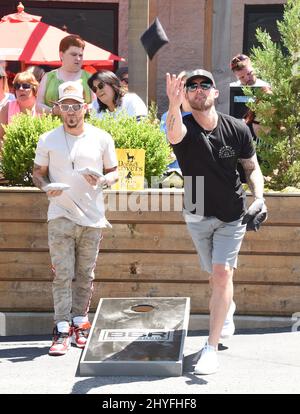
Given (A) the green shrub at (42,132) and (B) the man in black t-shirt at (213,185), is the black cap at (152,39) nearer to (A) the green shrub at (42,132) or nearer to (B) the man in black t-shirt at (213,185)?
(A) the green shrub at (42,132)

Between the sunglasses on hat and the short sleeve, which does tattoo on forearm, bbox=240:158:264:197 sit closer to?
the short sleeve

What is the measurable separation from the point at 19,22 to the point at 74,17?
3421 millimetres

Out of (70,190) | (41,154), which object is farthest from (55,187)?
(41,154)

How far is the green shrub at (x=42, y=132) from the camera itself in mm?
6715

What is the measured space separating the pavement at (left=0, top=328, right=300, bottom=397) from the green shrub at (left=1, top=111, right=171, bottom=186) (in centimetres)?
128

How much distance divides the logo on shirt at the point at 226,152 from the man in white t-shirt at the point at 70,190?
0.86 m

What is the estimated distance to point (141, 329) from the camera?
6078 millimetres

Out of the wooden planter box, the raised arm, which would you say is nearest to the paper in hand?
the wooden planter box

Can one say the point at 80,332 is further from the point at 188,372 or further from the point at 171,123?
the point at 171,123

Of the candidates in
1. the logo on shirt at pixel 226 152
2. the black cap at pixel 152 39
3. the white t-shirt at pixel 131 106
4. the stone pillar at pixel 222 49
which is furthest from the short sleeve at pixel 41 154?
the stone pillar at pixel 222 49

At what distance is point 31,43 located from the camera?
10.5 m

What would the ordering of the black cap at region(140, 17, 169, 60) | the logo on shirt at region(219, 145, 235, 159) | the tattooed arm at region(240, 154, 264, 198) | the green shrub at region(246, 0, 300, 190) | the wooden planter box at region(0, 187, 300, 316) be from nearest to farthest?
the logo on shirt at region(219, 145, 235, 159)
the tattooed arm at region(240, 154, 264, 198)
the wooden planter box at region(0, 187, 300, 316)
the green shrub at region(246, 0, 300, 190)
the black cap at region(140, 17, 169, 60)

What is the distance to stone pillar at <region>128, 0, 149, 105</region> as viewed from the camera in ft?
26.9

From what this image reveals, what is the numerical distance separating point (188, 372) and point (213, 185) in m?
1.19
